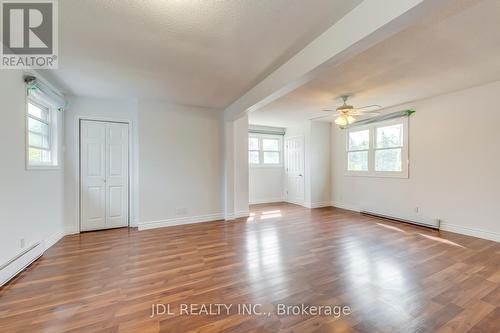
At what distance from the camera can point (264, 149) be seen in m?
7.50

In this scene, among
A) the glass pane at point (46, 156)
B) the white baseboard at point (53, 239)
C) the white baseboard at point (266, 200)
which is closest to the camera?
the white baseboard at point (53, 239)

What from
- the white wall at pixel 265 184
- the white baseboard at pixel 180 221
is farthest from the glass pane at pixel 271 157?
the white baseboard at pixel 180 221

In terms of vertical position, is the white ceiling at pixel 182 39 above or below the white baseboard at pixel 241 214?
above

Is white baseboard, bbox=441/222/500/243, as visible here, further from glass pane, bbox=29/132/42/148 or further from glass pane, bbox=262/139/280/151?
glass pane, bbox=29/132/42/148

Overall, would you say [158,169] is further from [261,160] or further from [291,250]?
[261,160]

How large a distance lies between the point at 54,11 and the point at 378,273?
164 inches

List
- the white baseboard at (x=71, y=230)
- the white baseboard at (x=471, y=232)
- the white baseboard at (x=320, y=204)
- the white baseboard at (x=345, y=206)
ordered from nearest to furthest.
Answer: the white baseboard at (x=471, y=232), the white baseboard at (x=71, y=230), the white baseboard at (x=345, y=206), the white baseboard at (x=320, y=204)

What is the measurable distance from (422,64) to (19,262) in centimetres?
554

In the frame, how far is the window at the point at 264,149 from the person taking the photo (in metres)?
7.33

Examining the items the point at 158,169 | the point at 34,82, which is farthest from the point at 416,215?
the point at 34,82

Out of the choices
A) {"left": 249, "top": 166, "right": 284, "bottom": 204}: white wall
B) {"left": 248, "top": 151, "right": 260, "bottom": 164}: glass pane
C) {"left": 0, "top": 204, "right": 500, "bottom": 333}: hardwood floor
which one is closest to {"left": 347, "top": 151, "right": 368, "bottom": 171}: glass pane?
{"left": 0, "top": 204, "right": 500, "bottom": 333}: hardwood floor

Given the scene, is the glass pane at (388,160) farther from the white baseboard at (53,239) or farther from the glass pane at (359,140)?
the white baseboard at (53,239)

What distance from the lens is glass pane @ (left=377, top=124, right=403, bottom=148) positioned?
4.97m

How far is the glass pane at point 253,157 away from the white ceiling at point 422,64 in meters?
2.66
